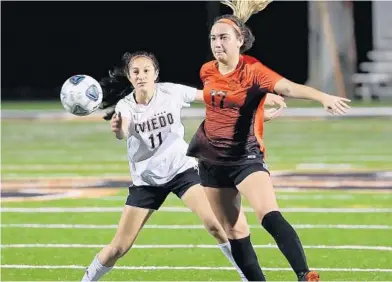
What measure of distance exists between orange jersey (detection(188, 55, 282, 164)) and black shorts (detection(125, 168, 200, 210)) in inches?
14.5

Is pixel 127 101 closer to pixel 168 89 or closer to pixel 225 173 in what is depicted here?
pixel 168 89

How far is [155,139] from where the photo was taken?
8.34m

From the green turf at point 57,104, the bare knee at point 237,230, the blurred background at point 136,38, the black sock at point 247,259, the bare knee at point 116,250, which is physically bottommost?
the green turf at point 57,104

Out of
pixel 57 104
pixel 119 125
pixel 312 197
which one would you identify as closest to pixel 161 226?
pixel 312 197

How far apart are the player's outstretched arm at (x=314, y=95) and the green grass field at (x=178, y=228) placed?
2.05 meters

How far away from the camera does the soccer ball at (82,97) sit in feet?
27.6

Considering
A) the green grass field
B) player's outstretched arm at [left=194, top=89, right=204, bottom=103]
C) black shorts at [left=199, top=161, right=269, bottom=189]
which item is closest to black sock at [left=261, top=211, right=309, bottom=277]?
black shorts at [left=199, top=161, right=269, bottom=189]

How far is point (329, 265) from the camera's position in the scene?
31.6ft

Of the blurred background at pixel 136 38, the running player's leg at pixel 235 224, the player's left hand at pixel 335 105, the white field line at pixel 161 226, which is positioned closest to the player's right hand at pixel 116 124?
the running player's leg at pixel 235 224

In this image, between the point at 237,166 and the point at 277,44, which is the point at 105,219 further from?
the point at 277,44

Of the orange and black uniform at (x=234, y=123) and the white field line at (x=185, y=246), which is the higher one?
the orange and black uniform at (x=234, y=123)

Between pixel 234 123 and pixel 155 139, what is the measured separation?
0.69m

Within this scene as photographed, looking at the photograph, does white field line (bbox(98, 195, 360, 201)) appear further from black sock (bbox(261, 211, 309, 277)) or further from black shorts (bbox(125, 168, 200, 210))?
black sock (bbox(261, 211, 309, 277))

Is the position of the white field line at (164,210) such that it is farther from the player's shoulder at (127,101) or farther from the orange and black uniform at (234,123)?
the orange and black uniform at (234,123)
